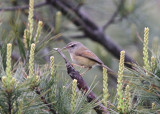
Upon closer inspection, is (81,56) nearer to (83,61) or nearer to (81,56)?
(81,56)

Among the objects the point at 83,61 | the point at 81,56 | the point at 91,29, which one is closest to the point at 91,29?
the point at 91,29

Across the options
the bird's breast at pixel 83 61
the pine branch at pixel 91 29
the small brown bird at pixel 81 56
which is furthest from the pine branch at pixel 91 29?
the bird's breast at pixel 83 61

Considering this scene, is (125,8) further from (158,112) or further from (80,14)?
(158,112)

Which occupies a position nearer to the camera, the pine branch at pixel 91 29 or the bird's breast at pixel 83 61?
the bird's breast at pixel 83 61

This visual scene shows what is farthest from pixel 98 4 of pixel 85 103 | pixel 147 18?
pixel 85 103

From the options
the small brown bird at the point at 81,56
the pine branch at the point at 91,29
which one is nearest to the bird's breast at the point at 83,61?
the small brown bird at the point at 81,56

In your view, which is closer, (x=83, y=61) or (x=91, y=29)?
(x=83, y=61)

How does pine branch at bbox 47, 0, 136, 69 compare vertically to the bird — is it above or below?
above

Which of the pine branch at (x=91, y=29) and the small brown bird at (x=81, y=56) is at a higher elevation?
the pine branch at (x=91, y=29)

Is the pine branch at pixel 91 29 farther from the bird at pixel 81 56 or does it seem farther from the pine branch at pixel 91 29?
the bird at pixel 81 56

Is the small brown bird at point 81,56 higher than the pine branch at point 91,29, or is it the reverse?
the pine branch at point 91,29

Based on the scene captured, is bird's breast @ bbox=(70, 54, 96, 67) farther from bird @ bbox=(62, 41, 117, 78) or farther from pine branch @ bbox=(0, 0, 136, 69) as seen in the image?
pine branch @ bbox=(0, 0, 136, 69)

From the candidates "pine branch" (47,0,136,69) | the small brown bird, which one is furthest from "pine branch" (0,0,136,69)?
the small brown bird

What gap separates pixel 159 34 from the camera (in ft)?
17.1
